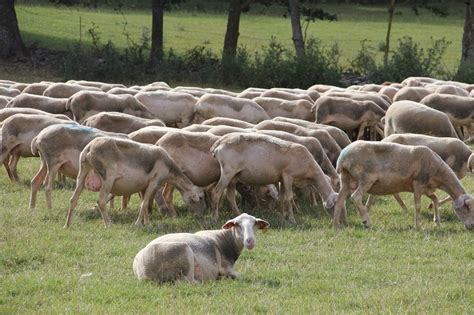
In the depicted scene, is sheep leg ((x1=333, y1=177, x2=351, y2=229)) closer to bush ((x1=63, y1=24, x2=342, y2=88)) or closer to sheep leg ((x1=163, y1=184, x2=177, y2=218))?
sheep leg ((x1=163, y1=184, x2=177, y2=218))

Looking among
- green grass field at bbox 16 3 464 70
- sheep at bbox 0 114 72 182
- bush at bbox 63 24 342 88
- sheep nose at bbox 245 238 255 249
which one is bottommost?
green grass field at bbox 16 3 464 70

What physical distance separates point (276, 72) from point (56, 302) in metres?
24.1

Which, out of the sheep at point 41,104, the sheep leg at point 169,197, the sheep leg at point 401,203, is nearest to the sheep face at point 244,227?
the sheep leg at point 169,197

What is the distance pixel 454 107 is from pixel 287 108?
374cm

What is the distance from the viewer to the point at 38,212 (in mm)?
14523

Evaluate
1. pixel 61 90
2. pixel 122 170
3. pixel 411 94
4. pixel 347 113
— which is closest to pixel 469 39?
pixel 411 94

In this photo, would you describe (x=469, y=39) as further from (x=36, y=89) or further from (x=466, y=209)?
(x=466, y=209)

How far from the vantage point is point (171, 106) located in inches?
825

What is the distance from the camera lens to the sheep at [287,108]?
2116 centimetres

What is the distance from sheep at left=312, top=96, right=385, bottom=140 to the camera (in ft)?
69.3

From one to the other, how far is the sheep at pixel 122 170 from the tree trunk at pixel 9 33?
2328 cm

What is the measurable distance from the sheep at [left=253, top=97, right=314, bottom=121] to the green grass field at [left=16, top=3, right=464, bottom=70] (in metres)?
20.8

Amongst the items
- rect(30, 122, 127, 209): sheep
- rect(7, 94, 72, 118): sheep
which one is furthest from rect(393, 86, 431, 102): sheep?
rect(30, 122, 127, 209): sheep

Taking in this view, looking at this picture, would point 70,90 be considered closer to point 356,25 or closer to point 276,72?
point 276,72
